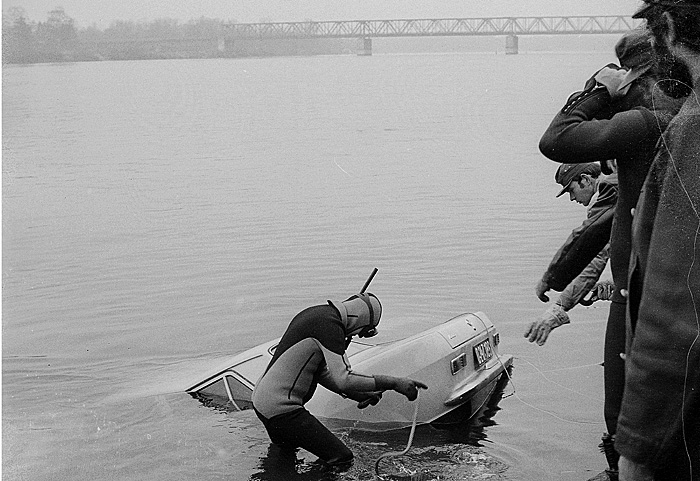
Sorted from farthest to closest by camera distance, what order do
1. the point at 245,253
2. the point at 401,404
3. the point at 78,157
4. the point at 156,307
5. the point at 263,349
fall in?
the point at 78,157
the point at 245,253
the point at 156,307
the point at 263,349
the point at 401,404

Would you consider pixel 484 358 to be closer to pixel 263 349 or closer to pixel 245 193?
pixel 263 349

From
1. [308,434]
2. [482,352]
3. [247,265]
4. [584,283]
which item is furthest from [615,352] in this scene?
[247,265]

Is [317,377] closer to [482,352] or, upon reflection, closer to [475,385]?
[475,385]

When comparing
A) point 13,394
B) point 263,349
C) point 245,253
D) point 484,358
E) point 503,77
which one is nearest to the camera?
point 484,358

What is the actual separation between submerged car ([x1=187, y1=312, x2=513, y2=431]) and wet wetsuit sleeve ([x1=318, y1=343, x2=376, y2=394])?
64 centimetres

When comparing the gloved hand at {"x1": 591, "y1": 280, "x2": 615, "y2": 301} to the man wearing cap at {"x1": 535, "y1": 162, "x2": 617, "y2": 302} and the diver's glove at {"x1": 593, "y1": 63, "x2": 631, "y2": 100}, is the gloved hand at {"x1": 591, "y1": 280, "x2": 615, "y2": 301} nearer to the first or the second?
the man wearing cap at {"x1": 535, "y1": 162, "x2": 617, "y2": 302}

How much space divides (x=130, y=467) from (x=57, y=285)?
671 centimetres

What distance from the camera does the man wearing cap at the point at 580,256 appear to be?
3.99 m

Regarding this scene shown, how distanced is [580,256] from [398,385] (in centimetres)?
157

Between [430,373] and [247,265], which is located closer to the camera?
[430,373]

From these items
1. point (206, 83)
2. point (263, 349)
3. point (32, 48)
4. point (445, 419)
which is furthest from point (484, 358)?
point (206, 83)

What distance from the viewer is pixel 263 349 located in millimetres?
6605

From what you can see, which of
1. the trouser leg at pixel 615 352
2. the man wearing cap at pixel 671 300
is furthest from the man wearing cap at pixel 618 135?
the man wearing cap at pixel 671 300

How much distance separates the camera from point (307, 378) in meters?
5.11
